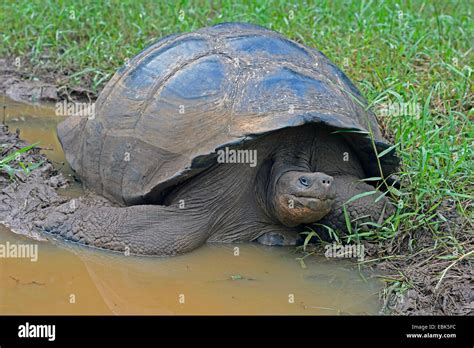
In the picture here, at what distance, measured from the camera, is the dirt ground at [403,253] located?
14.0 ft

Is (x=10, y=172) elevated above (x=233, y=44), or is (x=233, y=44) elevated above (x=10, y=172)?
(x=233, y=44)

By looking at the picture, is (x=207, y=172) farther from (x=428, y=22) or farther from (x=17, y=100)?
(x=428, y=22)

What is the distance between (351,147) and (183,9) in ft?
13.8

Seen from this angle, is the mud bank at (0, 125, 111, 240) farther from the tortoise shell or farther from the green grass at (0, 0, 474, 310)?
the green grass at (0, 0, 474, 310)

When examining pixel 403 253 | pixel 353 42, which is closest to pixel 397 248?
pixel 403 253

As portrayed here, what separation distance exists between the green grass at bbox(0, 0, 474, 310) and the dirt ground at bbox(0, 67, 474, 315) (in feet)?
1.53

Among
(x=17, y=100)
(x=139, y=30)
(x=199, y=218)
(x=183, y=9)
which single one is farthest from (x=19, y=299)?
(x=183, y=9)

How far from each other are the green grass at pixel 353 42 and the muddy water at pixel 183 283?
38.7 inches

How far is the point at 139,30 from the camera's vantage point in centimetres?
838

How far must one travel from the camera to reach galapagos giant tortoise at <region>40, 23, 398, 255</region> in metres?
4.78

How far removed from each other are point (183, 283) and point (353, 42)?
3957 mm

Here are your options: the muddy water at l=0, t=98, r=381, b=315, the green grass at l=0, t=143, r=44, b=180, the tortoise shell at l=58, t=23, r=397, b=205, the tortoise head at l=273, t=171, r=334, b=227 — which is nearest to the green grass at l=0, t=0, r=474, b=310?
the tortoise shell at l=58, t=23, r=397, b=205

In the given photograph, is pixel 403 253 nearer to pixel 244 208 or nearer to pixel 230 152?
pixel 244 208

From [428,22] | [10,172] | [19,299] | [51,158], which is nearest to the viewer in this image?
[19,299]
